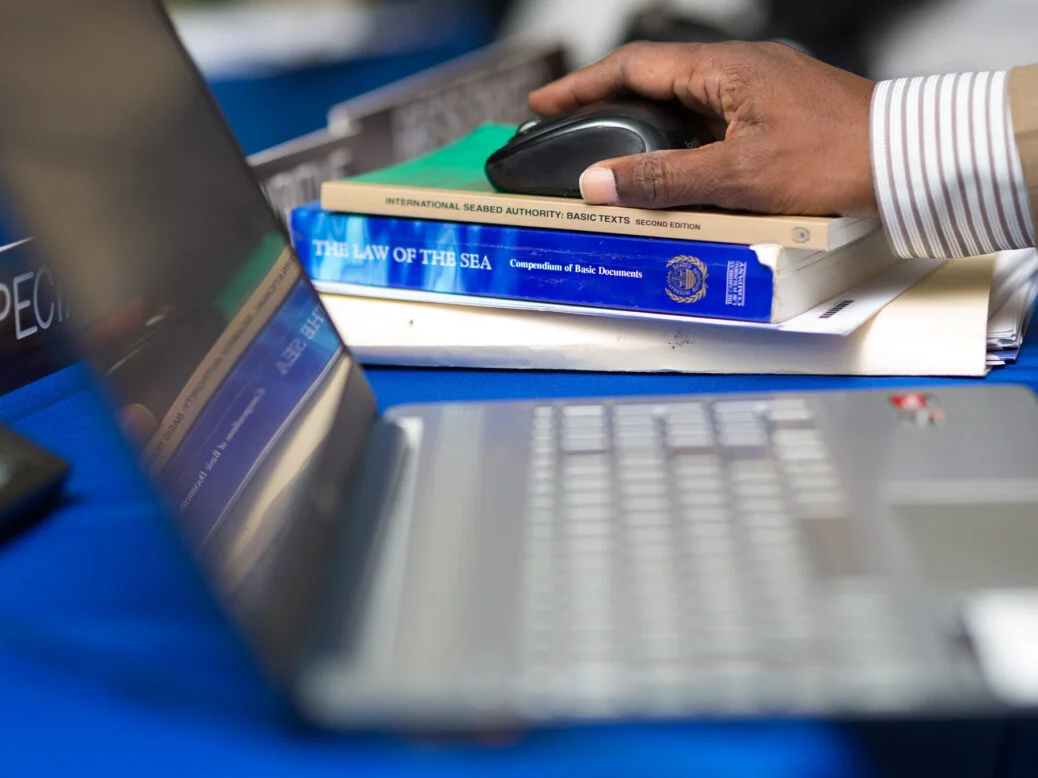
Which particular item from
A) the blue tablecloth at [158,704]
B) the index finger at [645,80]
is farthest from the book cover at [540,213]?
the blue tablecloth at [158,704]

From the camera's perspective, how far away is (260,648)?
0.30 meters

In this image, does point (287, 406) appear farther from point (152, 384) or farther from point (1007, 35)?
point (1007, 35)

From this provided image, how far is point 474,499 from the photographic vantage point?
0.43m

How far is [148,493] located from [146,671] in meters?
0.08

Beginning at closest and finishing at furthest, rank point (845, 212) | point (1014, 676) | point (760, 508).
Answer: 1. point (1014, 676)
2. point (760, 508)
3. point (845, 212)

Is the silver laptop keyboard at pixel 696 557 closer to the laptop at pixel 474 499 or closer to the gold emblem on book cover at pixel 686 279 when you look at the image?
the laptop at pixel 474 499

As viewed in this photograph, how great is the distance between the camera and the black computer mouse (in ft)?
2.18

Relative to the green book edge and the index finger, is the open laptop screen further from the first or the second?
the index finger

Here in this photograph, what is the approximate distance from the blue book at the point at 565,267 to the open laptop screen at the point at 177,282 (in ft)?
0.64

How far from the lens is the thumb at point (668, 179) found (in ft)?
2.03

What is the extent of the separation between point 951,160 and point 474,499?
0.39 meters

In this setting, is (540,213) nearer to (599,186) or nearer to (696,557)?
(599,186)

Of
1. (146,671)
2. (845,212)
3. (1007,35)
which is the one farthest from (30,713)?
(1007,35)

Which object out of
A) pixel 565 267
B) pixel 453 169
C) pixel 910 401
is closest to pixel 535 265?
pixel 565 267
